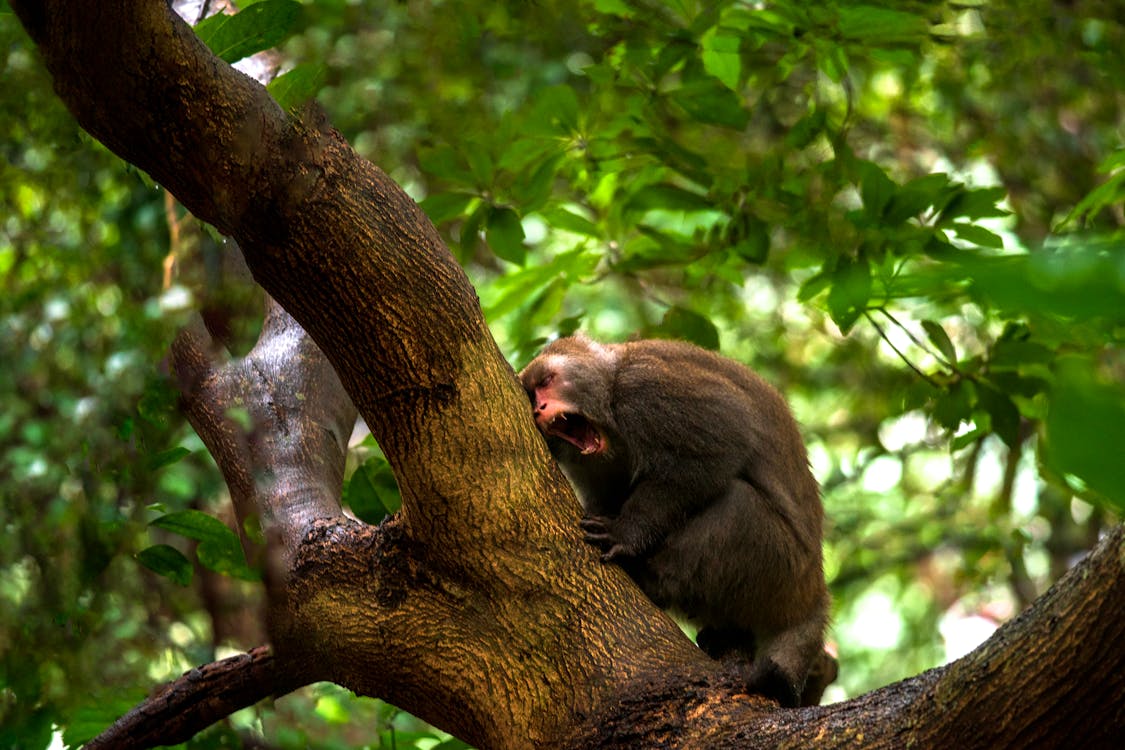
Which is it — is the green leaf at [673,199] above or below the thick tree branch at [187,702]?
above

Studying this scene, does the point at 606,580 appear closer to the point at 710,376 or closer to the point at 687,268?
the point at 710,376

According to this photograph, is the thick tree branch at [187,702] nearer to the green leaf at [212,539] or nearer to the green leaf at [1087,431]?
the green leaf at [212,539]

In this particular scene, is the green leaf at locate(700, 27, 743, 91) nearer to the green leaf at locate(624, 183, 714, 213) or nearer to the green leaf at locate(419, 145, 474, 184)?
the green leaf at locate(624, 183, 714, 213)

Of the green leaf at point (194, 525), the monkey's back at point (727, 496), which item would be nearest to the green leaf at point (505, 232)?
the monkey's back at point (727, 496)

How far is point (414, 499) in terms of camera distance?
9.93 feet

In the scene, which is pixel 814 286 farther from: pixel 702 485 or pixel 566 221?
pixel 566 221

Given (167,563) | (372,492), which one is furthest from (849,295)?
(167,563)

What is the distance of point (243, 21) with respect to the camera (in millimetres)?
2787

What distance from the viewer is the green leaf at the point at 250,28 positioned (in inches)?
107

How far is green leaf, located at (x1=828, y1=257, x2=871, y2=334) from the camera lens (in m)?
3.36

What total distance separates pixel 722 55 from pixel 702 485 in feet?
5.04

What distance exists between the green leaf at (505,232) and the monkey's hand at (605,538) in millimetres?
1164

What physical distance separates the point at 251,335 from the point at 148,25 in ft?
6.39

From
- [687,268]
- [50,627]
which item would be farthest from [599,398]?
[50,627]
